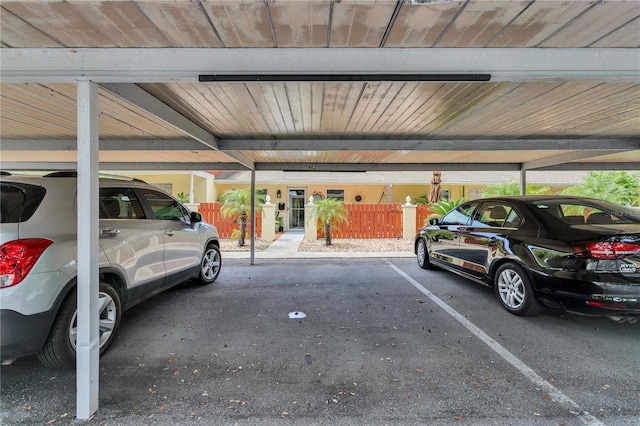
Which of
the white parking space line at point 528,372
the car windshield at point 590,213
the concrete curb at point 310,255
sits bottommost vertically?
the white parking space line at point 528,372

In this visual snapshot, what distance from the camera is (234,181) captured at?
15773 millimetres

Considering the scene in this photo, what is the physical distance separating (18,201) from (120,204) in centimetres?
111

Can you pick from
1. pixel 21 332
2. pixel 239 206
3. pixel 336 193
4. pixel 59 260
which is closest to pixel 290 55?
pixel 59 260

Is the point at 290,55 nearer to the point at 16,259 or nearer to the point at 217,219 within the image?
the point at 16,259

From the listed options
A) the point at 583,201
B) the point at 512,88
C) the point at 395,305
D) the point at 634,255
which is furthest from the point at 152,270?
the point at 583,201

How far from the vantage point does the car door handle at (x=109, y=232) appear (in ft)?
10.2

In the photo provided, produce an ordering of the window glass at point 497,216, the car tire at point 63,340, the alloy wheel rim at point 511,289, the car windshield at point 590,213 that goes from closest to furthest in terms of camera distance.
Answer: the car tire at point 63,340
the car windshield at point 590,213
the alloy wheel rim at point 511,289
the window glass at point 497,216

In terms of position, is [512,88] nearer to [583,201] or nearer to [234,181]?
[583,201]

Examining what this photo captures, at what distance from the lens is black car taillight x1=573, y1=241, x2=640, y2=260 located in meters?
3.11

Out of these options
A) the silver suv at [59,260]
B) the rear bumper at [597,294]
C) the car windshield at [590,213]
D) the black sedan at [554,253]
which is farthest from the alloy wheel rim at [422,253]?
the silver suv at [59,260]

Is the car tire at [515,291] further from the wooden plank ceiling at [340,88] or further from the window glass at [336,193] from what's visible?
the window glass at [336,193]

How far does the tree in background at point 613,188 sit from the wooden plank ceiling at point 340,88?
114 inches

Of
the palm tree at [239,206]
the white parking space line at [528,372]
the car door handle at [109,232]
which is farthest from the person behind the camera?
the palm tree at [239,206]

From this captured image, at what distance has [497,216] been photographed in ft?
15.8
